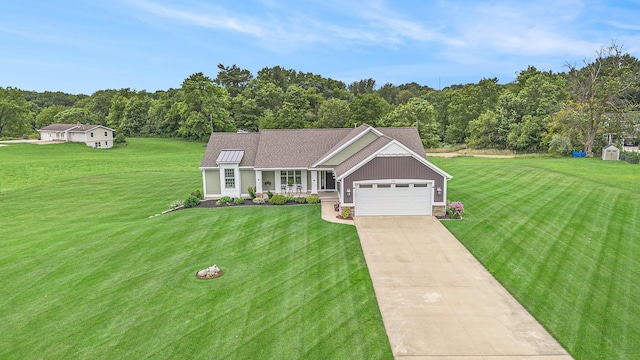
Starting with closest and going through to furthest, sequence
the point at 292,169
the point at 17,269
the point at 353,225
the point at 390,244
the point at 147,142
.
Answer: the point at 17,269, the point at 390,244, the point at 353,225, the point at 292,169, the point at 147,142

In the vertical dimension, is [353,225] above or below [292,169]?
below

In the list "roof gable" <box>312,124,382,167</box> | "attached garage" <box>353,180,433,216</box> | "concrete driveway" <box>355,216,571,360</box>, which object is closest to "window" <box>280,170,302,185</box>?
"roof gable" <box>312,124,382,167</box>

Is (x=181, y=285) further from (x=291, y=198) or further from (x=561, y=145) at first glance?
(x=561, y=145)

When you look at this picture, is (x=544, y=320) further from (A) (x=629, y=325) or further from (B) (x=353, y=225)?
Result: (B) (x=353, y=225)

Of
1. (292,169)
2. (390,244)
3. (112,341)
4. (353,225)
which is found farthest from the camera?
(292,169)

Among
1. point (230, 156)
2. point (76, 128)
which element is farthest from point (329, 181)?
point (76, 128)

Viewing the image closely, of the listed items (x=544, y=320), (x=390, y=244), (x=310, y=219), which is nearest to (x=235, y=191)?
(x=310, y=219)

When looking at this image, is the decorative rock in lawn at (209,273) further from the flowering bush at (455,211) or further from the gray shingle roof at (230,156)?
the flowering bush at (455,211)
